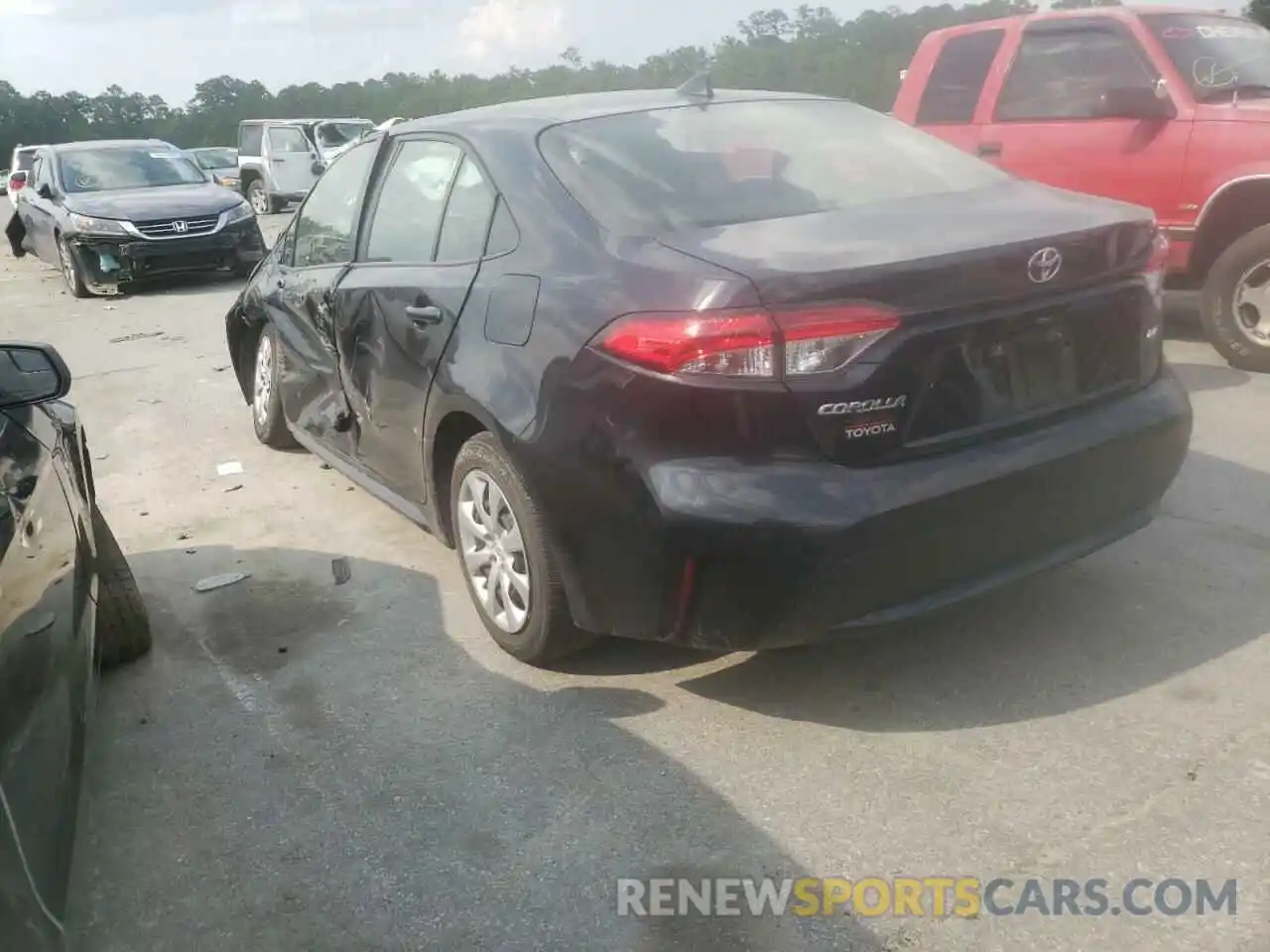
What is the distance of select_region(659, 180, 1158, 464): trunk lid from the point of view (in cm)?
288

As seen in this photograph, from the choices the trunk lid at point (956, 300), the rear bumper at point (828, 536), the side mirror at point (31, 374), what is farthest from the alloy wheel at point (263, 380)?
the trunk lid at point (956, 300)

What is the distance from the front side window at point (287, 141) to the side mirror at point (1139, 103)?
20550mm

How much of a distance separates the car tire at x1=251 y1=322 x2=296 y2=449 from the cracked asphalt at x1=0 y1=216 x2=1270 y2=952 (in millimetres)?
1480

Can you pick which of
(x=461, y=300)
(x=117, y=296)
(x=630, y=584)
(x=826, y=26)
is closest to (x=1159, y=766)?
(x=630, y=584)

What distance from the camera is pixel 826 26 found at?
1883 centimetres

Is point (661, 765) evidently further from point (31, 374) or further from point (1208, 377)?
point (1208, 377)

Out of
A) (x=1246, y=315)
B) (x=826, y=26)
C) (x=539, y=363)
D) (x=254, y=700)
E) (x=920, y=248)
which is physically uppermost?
(x=826, y=26)

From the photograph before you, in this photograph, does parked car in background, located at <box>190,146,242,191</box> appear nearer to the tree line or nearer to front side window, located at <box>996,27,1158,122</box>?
the tree line

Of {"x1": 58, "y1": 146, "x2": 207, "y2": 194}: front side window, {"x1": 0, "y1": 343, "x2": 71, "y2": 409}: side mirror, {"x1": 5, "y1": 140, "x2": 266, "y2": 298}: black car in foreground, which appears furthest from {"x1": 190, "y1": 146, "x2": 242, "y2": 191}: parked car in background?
{"x1": 0, "y1": 343, "x2": 71, "y2": 409}: side mirror

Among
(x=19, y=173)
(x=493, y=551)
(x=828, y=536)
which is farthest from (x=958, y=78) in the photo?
(x=19, y=173)

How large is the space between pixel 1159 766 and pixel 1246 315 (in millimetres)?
Answer: 4456

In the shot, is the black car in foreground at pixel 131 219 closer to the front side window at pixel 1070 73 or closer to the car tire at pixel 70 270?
the car tire at pixel 70 270

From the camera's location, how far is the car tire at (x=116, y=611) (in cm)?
380

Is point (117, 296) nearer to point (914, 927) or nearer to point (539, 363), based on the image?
point (539, 363)
